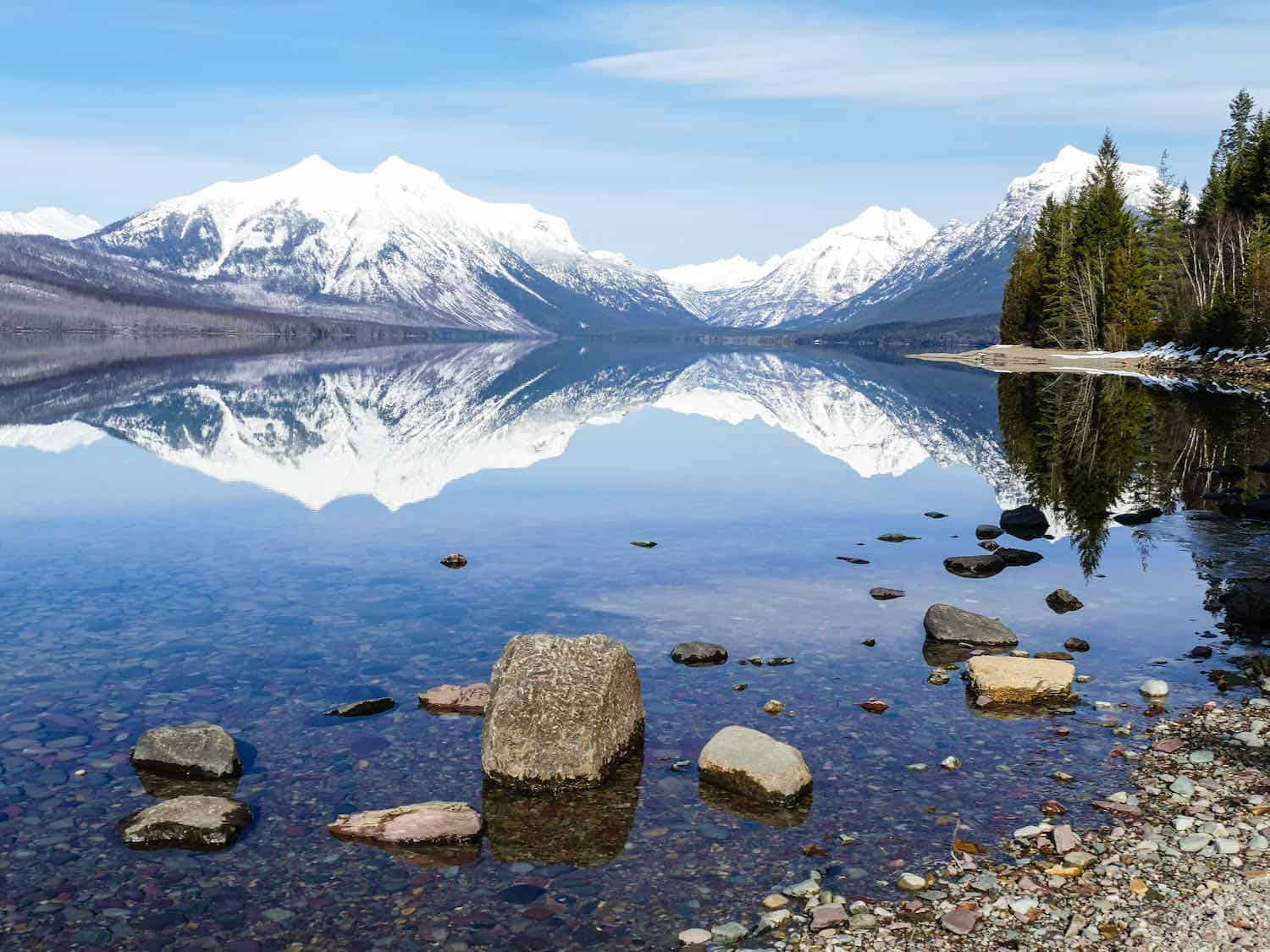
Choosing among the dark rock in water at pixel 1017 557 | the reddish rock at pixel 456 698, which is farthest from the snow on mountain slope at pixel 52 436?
the dark rock in water at pixel 1017 557

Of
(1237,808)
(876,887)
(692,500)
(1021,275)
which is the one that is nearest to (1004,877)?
(876,887)

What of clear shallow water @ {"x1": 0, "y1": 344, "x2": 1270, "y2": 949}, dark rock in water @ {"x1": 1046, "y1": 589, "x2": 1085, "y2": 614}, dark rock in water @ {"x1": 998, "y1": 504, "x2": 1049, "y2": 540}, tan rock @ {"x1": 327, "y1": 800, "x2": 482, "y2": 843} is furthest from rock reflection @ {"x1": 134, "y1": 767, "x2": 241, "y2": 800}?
dark rock in water @ {"x1": 998, "y1": 504, "x2": 1049, "y2": 540}

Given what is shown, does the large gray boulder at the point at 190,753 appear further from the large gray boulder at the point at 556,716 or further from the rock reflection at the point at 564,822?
the rock reflection at the point at 564,822

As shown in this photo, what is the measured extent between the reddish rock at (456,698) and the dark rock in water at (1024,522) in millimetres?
24093

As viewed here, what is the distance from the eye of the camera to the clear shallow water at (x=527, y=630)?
13211 millimetres

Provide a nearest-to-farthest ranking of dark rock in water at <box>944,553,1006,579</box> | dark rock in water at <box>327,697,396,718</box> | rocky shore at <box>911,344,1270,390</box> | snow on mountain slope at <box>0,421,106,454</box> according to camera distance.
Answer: dark rock in water at <box>327,697,396,718</box> < dark rock in water at <box>944,553,1006,579</box> < snow on mountain slope at <box>0,421,106,454</box> < rocky shore at <box>911,344,1270,390</box>

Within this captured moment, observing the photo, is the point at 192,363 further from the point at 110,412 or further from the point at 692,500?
the point at 692,500

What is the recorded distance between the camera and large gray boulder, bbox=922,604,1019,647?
23.4 m

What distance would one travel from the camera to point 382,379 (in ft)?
473

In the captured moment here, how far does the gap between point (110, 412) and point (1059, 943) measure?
86200mm

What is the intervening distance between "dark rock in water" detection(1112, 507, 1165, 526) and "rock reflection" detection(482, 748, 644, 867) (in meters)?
28.6

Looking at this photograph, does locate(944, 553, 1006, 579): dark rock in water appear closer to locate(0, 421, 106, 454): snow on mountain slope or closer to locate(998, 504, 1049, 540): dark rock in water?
locate(998, 504, 1049, 540): dark rock in water

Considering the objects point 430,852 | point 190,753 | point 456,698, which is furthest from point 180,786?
point 456,698

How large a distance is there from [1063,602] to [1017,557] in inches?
219
